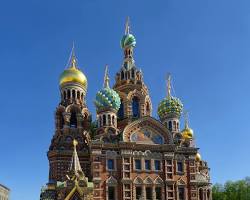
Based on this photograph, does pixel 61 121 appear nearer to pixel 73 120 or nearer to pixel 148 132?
pixel 73 120

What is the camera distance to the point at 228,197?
63.2 m

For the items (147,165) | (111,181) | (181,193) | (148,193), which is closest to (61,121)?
(111,181)

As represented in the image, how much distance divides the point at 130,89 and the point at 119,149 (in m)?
8.62

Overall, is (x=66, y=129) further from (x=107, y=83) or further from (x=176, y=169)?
(x=176, y=169)

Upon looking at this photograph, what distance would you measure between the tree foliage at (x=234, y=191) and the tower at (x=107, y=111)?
82.5 ft

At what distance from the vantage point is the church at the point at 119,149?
41.0m

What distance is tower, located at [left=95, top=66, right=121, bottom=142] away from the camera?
43.1 m

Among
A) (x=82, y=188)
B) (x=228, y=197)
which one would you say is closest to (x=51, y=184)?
(x=82, y=188)

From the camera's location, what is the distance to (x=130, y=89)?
4881cm

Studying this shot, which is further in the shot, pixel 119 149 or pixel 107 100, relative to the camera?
pixel 107 100

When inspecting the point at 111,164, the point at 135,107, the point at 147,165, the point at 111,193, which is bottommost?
the point at 111,193

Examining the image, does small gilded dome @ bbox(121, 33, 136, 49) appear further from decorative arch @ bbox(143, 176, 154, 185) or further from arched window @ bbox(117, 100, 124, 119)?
decorative arch @ bbox(143, 176, 154, 185)

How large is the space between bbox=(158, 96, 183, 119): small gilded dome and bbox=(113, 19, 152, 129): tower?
5.78 ft

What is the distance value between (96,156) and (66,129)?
18.8 ft
